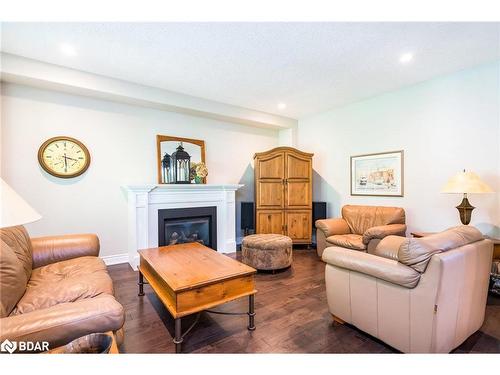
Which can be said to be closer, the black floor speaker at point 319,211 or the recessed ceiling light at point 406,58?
the recessed ceiling light at point 406,58

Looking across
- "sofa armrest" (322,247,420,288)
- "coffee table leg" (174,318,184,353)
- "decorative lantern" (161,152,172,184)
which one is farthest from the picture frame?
"coffee table leg" (174,318,184,353)

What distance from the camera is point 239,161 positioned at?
502 centimetres

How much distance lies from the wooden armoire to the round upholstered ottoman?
1.07 metres

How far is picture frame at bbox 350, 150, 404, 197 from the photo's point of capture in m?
3.79

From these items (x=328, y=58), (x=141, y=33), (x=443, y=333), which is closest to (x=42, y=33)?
(x=141, y=33)

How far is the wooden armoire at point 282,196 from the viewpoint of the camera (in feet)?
14.9

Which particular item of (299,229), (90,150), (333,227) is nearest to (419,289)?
(333,227)

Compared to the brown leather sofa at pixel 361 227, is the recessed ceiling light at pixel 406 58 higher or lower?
higher

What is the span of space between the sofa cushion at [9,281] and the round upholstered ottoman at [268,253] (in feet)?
7.87

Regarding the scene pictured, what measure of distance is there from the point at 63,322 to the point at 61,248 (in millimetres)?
1620

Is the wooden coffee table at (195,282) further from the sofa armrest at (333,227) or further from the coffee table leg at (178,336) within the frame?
the sofa armrest at (333,227)

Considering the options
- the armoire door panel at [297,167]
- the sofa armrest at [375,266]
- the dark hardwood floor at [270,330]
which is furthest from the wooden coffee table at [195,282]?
the armoire door panel at [297,167]
